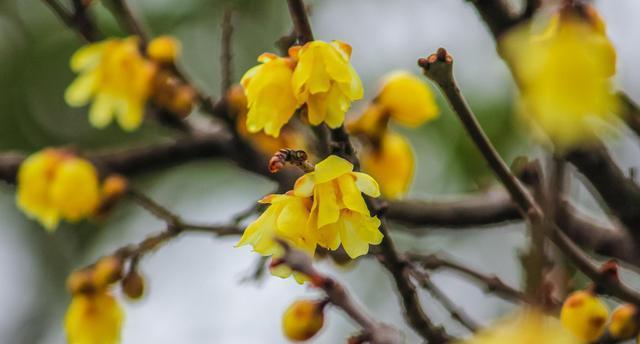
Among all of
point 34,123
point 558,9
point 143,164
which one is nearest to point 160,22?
point 34,123

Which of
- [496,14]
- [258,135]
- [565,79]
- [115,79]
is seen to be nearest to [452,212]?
[258,135]

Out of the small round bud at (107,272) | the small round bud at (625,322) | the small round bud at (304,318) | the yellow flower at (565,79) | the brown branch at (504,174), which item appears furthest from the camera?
the small round bud at (107,272)

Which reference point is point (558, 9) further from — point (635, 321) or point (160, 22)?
point (160, 22)

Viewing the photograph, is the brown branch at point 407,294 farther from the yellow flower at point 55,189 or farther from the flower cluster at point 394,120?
the yellow flower at point 55,189

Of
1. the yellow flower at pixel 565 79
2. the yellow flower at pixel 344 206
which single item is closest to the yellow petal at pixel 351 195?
the yellow flower at pixel 344 206

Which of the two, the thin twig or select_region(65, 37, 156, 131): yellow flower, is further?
select_region(65, 37, 156, 131): yellow flower

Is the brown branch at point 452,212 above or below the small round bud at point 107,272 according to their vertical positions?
below

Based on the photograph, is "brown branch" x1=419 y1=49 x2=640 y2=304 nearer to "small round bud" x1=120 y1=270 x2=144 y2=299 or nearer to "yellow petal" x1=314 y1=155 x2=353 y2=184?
"yellow petal" x1=314 y1=155 x2=353 y2=184

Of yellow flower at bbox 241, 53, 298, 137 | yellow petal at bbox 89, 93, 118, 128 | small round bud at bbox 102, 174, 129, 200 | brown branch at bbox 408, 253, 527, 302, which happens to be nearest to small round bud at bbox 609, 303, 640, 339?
brown branch at bbox 408, 253, 527, 302
